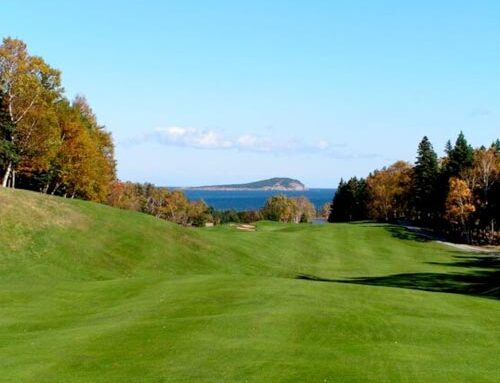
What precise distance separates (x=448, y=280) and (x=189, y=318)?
35693mm

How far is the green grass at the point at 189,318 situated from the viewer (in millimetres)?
15109

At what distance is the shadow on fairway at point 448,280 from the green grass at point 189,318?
1.74 feet

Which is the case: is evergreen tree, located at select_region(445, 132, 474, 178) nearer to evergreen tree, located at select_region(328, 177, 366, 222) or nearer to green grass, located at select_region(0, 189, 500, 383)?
green grass, located at select_region(0, 189, 500, 383)

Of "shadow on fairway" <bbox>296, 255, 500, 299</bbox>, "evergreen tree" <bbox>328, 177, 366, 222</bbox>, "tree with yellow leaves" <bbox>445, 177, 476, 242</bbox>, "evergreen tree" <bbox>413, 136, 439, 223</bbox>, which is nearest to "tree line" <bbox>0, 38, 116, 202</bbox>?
"shadow on fairway" <bbox>296, 255, 500, 299</bbox>

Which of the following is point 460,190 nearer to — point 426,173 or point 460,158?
point 460,158

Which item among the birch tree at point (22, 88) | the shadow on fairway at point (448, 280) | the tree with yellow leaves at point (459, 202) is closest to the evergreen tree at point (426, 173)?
the tree with yellow leaves at point (459, 202)

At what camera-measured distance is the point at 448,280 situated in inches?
1984

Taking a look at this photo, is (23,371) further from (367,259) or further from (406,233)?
(406,233)

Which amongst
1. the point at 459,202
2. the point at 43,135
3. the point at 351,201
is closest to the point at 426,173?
the point at 459,202

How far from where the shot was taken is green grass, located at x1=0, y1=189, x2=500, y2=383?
15109 mm

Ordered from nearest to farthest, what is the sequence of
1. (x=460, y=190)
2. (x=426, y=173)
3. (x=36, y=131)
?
(x=36, y=131) < (x=460, y=190) < (x=426, y=173)

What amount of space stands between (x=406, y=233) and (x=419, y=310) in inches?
2423

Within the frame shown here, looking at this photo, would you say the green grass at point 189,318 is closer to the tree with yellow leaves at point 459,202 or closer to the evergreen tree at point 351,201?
the tree with yellow leaves at point 459,202

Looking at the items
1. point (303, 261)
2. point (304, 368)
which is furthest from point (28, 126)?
point (304, 368)
